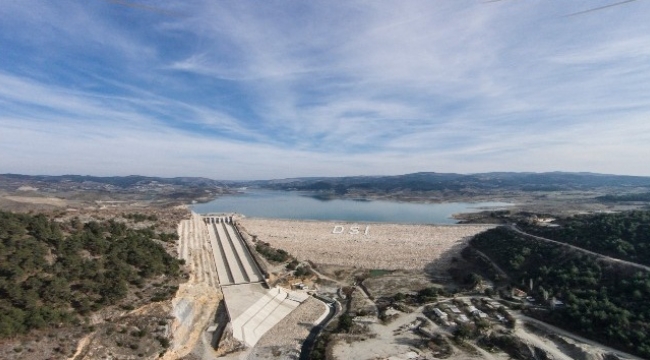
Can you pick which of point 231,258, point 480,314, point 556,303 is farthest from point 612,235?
point 231,258

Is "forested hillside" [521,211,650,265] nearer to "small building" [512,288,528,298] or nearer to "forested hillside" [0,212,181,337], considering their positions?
"small building" [512,288,528,298]

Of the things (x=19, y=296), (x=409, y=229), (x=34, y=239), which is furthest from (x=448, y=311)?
(x=409, y=229)

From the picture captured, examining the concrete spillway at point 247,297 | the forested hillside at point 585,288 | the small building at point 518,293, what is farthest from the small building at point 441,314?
the concrete spillway at point 247,297

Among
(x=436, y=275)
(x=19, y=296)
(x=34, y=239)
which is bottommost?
(x=436, y=275)

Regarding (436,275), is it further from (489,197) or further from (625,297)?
(489,197)

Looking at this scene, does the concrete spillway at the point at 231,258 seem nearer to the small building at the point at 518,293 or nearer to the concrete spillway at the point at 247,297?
the concrete spillway at the point at 247,297

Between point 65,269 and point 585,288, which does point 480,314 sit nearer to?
point 585,288

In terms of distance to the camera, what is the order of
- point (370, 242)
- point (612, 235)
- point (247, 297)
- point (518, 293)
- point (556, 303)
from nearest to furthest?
point (556, 303) → point (247, 297) → point (518, 293) → point (612, 235) → point (370, 242)

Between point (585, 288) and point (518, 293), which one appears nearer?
point (585, 288)
